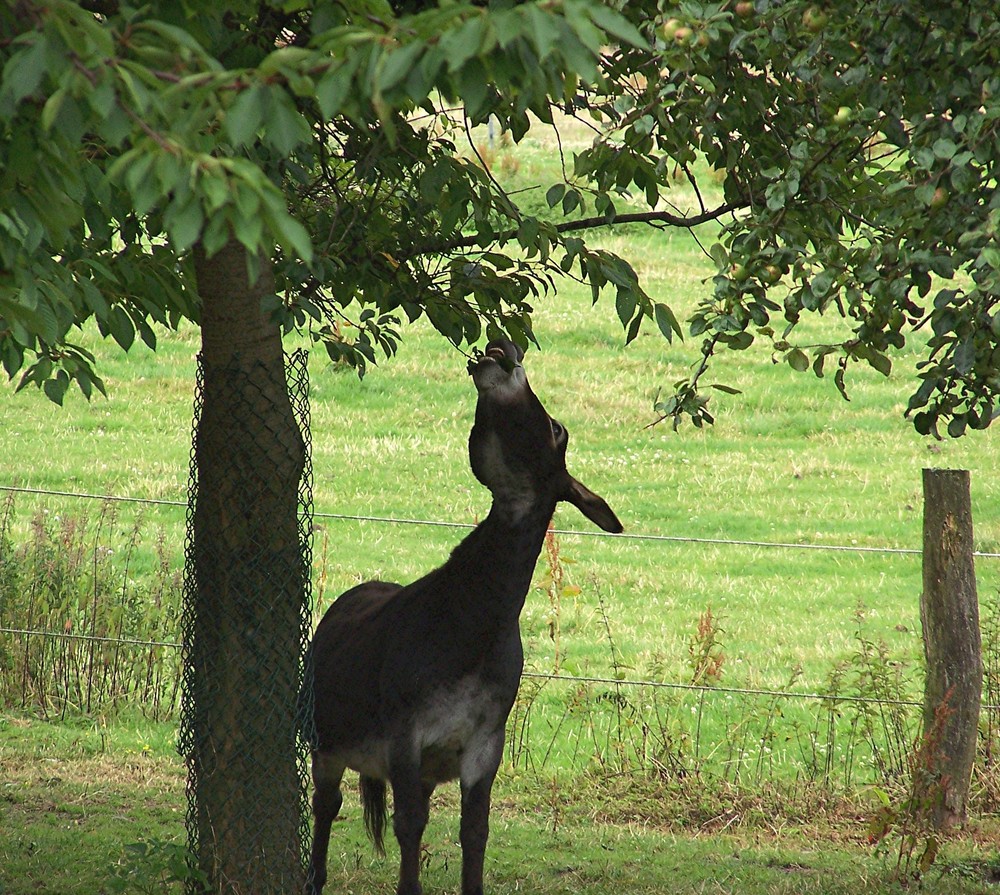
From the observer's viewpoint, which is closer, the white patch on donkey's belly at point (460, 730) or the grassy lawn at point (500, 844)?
the white patch on donkey's belly at point (460, 730)

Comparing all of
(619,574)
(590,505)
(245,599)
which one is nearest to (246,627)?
Result: (245,599)

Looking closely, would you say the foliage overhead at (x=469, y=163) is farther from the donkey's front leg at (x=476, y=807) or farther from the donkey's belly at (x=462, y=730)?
the donkey's front leg at (x=476, y=807)

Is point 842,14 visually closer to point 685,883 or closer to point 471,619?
point 471,619

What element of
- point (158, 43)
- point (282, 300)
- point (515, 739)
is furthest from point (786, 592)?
point (158, 43)

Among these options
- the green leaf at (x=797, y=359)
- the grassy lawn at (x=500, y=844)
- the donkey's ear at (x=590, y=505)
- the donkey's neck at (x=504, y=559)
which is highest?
the green leaf at (x=797, y=359)

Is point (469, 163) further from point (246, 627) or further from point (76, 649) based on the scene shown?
point (76, 649)

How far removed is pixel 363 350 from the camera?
5.76m

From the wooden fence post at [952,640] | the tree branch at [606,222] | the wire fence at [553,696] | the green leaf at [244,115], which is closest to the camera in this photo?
the green leaf at [244,115]

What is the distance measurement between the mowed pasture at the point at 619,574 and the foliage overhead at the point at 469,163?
793mm

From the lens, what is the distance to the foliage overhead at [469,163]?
6.89ft

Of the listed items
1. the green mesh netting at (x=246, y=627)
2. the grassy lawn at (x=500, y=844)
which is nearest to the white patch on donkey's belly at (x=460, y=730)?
the green mesh netting at (x=246, y=627)

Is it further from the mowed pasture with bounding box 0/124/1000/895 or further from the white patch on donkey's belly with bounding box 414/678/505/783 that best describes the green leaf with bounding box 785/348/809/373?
the white patch on donkey's belly with bounding box 414/678/505/783

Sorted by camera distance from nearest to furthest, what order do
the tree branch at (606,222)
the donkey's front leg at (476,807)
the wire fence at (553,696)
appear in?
the donkey's front leg at (476,807) → the tree branch at (606,222) → the wire fence at (553,696)

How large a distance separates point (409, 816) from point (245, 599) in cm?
96
